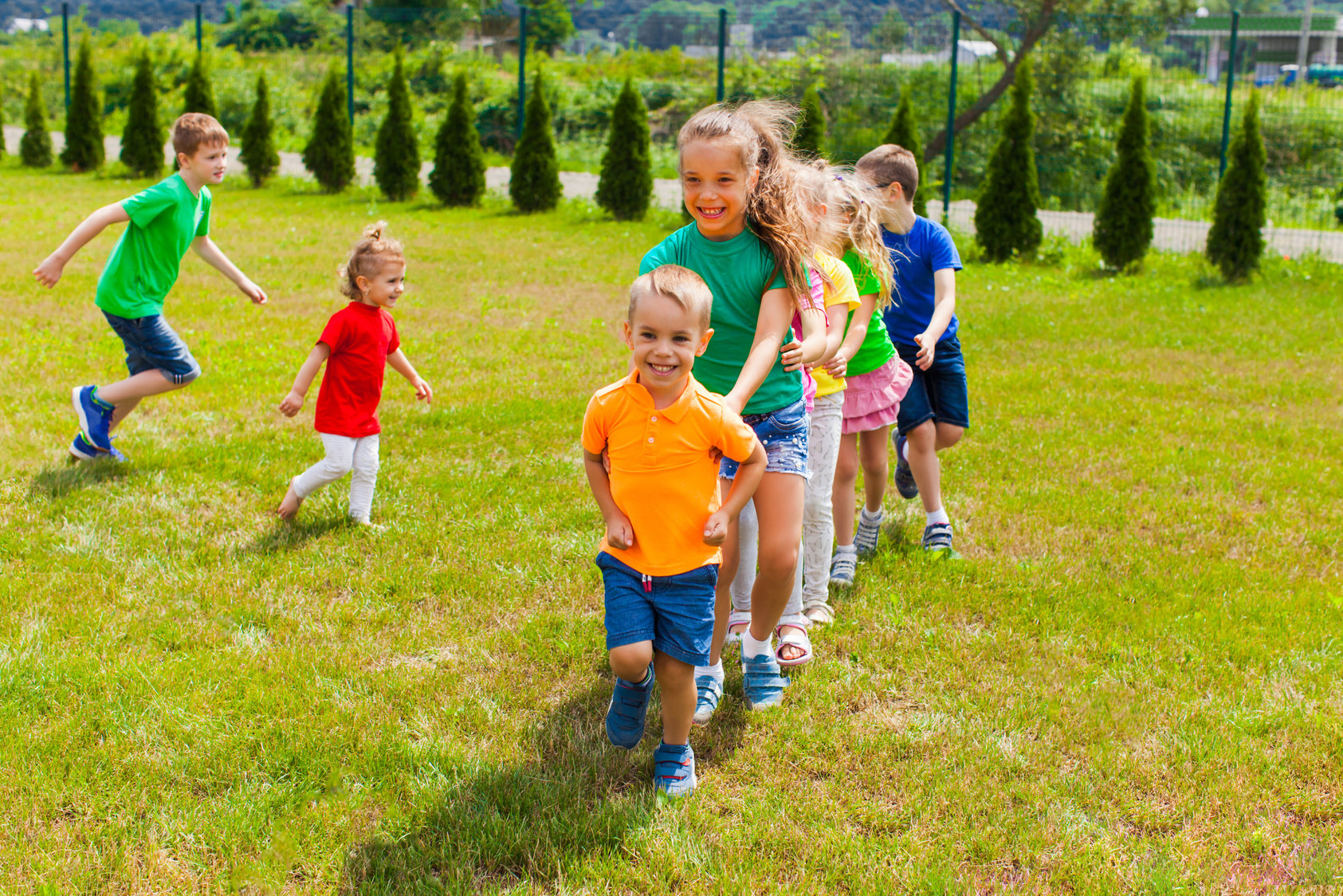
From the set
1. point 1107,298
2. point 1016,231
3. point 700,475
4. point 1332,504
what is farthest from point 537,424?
point 1016,231

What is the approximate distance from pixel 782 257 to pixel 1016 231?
1246cm

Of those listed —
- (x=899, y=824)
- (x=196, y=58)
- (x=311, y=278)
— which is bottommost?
(x=899, y=824)

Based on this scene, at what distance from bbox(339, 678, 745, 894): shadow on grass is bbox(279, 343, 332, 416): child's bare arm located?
2.00 meters

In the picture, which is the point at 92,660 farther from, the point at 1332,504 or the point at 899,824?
the point at 1332,504

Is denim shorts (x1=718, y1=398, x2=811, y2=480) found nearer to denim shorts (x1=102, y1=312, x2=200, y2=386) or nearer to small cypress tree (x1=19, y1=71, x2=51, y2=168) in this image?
denim shorts (x1=102, y1=312, x2=200, y2=386)

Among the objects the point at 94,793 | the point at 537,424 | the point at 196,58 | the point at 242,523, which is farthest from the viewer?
the point at 196,58

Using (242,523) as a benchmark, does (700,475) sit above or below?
above

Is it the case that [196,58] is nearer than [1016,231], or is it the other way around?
[1016,231]

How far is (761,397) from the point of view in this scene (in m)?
3.45

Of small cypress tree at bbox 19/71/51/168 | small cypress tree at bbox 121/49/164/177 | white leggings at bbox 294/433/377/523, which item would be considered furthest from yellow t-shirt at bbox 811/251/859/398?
small cypress tree at bbox 19/71/51/168

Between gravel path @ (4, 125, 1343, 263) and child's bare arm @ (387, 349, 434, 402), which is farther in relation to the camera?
gravel path @ (4, 125, 1343, 263)

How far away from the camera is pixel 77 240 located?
5.34 m

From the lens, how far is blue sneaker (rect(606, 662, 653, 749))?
3.29 meters

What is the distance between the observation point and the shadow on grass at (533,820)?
2.80 m
